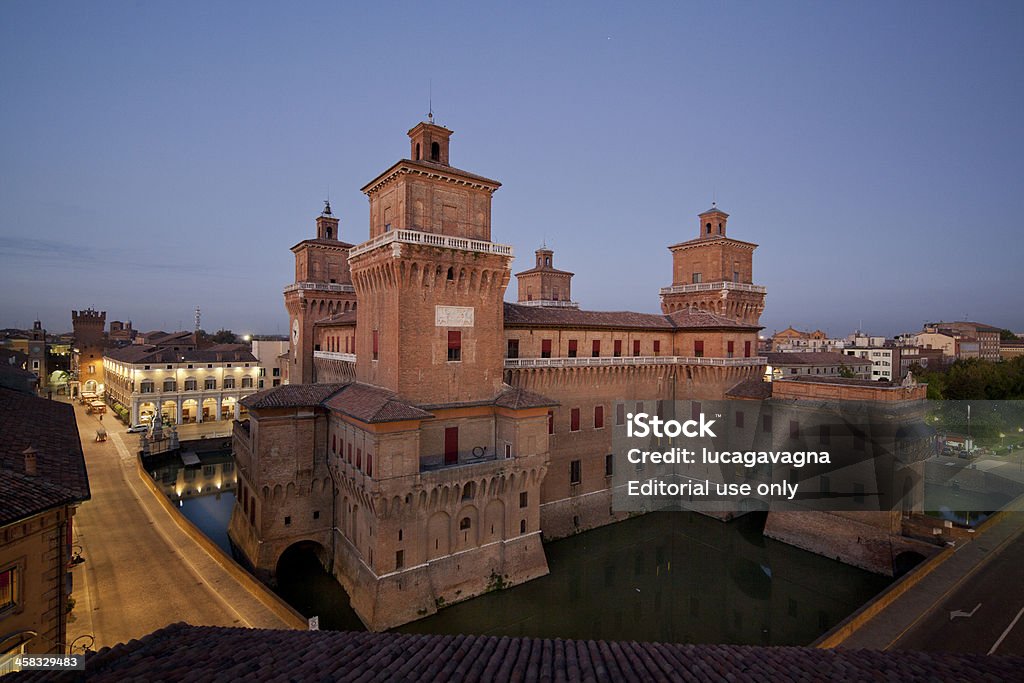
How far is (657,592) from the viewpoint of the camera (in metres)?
27.9

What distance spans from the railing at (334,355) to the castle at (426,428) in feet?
1.06

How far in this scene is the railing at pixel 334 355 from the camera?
107 ft

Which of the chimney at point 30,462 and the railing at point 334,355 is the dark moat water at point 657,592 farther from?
the chimney at point 30,462

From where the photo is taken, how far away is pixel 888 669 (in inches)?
357

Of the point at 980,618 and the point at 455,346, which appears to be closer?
the point at 980,618

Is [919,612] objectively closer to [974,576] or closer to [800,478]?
[974,576]

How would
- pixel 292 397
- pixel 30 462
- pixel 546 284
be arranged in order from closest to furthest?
1. pixel 30 462
2. pixel 292 397
3. pixel 546 284

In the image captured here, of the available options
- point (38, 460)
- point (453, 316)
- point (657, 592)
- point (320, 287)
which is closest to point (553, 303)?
point (320, 287)

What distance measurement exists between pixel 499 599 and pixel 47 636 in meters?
18.5

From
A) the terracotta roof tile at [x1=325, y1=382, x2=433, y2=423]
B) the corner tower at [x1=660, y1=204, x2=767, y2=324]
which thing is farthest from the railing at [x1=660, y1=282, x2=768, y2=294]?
the terracotta roof tile at [x1=325, y1=382, x2=433, y2=423]

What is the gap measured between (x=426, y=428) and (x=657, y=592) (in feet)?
53.7

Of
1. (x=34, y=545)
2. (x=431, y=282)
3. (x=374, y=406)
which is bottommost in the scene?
(x=34, y=545)

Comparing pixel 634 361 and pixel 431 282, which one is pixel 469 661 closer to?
pixel 431 282

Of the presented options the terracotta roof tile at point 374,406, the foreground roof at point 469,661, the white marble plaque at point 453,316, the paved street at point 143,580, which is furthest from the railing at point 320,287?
the foreground roof at point 469,661
